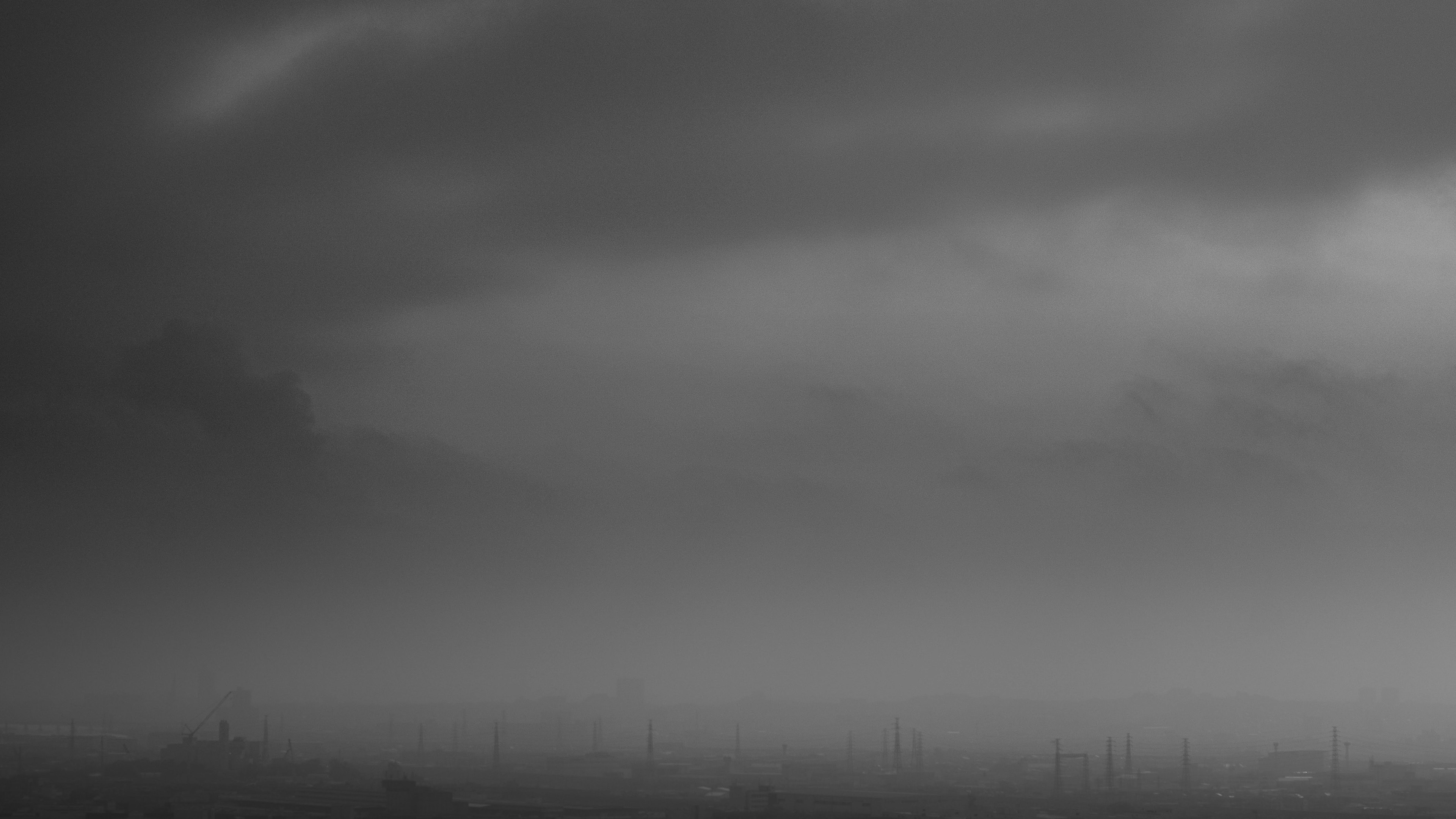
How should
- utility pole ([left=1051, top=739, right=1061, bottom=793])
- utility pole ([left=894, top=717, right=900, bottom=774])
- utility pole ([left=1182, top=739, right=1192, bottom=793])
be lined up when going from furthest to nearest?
utility pole ([left=894, top=717, right=900, bottom=774]), utility pole ([left=1051, top=739, right=1061, bottom=793]), utility pole ([left=1182, top=739, right=1192, bottom=793])

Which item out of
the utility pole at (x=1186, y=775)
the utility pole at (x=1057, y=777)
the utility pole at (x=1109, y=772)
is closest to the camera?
the utility pole at (x=1186, y=775)

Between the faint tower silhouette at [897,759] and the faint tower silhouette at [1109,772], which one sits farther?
the faint tower silhouette at [897,759]

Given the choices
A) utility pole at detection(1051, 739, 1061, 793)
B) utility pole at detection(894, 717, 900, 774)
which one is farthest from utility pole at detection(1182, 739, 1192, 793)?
utility pole at detection(894, 717, 900, 774)

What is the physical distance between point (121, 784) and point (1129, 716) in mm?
116863

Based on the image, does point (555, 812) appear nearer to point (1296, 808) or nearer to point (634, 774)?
point (634, 774)

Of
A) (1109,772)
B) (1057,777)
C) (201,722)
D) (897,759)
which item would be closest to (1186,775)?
Answer: (1109,772)

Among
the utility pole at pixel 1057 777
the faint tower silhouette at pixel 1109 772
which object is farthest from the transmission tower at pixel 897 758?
the faint tower silhouette at pixel 1109 772

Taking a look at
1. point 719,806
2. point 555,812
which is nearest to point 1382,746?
point 719,806

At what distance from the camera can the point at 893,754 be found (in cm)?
9112

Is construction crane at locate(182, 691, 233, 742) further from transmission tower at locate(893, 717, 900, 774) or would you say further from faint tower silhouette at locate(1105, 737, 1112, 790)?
faint tower silhouette at locate(1105, 737, 1112, 790)

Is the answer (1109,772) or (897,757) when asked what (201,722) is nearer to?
(897,757)

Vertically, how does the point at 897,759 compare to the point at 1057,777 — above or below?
below

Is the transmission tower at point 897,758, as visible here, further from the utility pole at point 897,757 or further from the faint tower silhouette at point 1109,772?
the faint tower silhouette at point 1109,772

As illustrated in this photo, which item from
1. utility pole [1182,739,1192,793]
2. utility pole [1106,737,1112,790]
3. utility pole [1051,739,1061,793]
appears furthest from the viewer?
utility pole [1106,737,1112,790]
